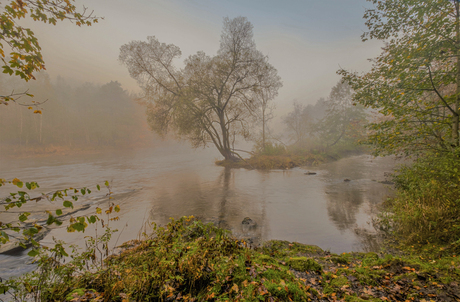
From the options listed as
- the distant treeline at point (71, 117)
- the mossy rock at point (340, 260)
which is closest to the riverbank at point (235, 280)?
the mossy rock at point (340, 260)

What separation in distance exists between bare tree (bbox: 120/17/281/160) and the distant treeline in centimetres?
1900

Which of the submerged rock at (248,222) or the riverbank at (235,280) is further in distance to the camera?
the submerged rock at (248,222)

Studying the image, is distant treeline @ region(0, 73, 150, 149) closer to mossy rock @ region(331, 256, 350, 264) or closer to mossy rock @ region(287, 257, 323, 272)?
mossy rock @ region(287, 257, 323, 272)

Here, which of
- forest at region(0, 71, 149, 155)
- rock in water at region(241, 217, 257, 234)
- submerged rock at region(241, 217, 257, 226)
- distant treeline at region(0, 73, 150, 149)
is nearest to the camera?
rock in water at region(241, 217, 257, 234)

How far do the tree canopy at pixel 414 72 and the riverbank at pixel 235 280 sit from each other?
4655 millimetres

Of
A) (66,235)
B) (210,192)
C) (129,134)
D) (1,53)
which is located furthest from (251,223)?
(129,134)

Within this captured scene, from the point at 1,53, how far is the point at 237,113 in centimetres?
2066

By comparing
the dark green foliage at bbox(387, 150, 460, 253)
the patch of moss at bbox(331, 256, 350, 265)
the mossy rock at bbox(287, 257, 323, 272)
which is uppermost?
the dark green foliage at bbox(387, 150, 460, 253)

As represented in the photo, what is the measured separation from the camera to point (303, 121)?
46.0 metres

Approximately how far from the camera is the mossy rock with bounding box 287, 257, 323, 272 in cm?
390

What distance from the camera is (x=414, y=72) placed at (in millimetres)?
6820

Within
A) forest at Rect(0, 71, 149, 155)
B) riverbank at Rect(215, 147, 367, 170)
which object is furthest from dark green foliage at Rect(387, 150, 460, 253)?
forest at Rect(0, 71, 149, 155)

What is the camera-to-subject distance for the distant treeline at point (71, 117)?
117 feet

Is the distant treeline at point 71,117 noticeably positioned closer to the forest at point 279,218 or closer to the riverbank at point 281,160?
the riverbank at point 281,160
